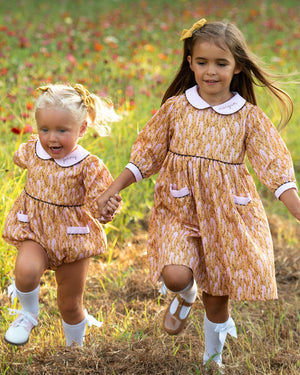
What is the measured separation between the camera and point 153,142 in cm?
263

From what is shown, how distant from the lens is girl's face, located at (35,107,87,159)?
2463 mm

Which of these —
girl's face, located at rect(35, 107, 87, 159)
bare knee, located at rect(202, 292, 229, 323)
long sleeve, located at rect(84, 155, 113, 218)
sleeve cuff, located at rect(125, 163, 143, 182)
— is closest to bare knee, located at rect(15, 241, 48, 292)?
long sleeve, located at rect(84, 155, 113, 218)

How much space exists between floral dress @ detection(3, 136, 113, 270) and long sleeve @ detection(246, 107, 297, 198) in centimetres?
64

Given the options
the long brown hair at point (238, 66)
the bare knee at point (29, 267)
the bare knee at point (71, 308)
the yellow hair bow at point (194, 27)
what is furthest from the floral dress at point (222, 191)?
the bare knee at point (29, 267)

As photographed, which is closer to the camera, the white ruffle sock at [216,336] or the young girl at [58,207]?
the young girl at [58,207]

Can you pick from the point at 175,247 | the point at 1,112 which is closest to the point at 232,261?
the point at 175,247

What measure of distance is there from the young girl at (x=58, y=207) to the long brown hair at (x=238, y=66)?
1.41 feet

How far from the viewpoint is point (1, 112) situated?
451cm

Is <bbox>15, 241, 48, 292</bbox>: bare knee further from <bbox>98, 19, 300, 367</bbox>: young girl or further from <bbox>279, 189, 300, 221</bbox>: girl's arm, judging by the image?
<bbox>279, 189, 300, 221</bbox>: girl's arm

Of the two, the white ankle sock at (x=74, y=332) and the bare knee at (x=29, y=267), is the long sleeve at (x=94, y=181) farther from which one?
the white ankle sock at (x=74, y=332)

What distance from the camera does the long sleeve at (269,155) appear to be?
2.47m

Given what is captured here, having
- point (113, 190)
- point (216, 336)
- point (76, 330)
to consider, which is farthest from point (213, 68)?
point (76, 330)

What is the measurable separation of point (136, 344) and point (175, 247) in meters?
0.50

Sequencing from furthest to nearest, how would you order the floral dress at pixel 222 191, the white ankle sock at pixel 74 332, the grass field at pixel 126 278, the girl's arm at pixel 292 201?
the white ankle sock at pixel 74 332, the grass field at pixel 126 278, the floral dress at pixel 222 191, the girl's arm at pixel 292 201
